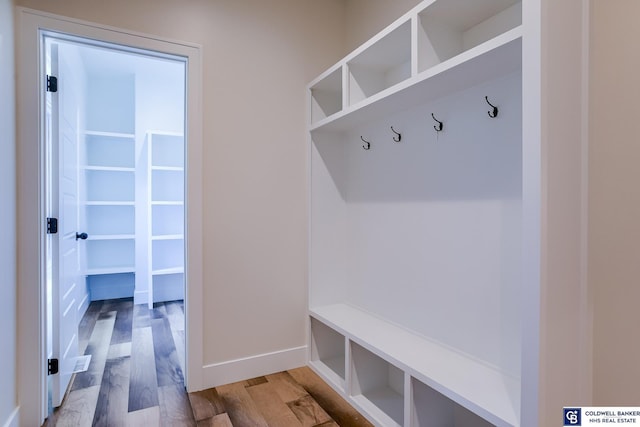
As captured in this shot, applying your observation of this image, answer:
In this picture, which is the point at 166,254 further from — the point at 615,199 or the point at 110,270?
the point at 615,199

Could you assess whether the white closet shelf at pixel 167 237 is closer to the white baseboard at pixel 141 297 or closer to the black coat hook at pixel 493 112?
the white baseboard at pixel 141 297

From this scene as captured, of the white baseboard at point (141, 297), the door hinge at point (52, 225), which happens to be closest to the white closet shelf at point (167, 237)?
the white baseboard at point (141, 297)

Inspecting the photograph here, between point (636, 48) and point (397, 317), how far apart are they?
162 centimetres

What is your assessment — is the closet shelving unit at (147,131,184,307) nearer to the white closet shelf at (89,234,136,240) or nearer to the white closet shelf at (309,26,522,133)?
the white closet shelf at (89,234,136,240)

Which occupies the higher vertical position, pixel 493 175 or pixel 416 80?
pixel 416 80

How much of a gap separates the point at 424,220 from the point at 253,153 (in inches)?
47.7

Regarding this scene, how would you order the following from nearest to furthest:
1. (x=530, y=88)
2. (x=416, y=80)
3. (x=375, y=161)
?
(x=530, y=88) < (x=416, y=80) < (x=375, y=161)

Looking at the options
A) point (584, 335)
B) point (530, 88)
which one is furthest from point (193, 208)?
point (584, 335)

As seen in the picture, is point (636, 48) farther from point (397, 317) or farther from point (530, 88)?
point (397, 317)

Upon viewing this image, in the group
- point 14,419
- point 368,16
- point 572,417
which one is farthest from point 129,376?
point 368,16

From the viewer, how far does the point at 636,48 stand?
1.15 m

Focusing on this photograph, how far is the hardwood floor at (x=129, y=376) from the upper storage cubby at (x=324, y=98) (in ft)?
6.80

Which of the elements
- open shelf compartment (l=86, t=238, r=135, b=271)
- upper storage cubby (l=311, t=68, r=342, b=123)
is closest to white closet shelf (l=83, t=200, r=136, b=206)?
open shelf compartment (l=86, t=238, r=135, b=271)

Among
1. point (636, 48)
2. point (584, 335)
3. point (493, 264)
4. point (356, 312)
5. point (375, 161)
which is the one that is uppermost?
point (636, 48)
